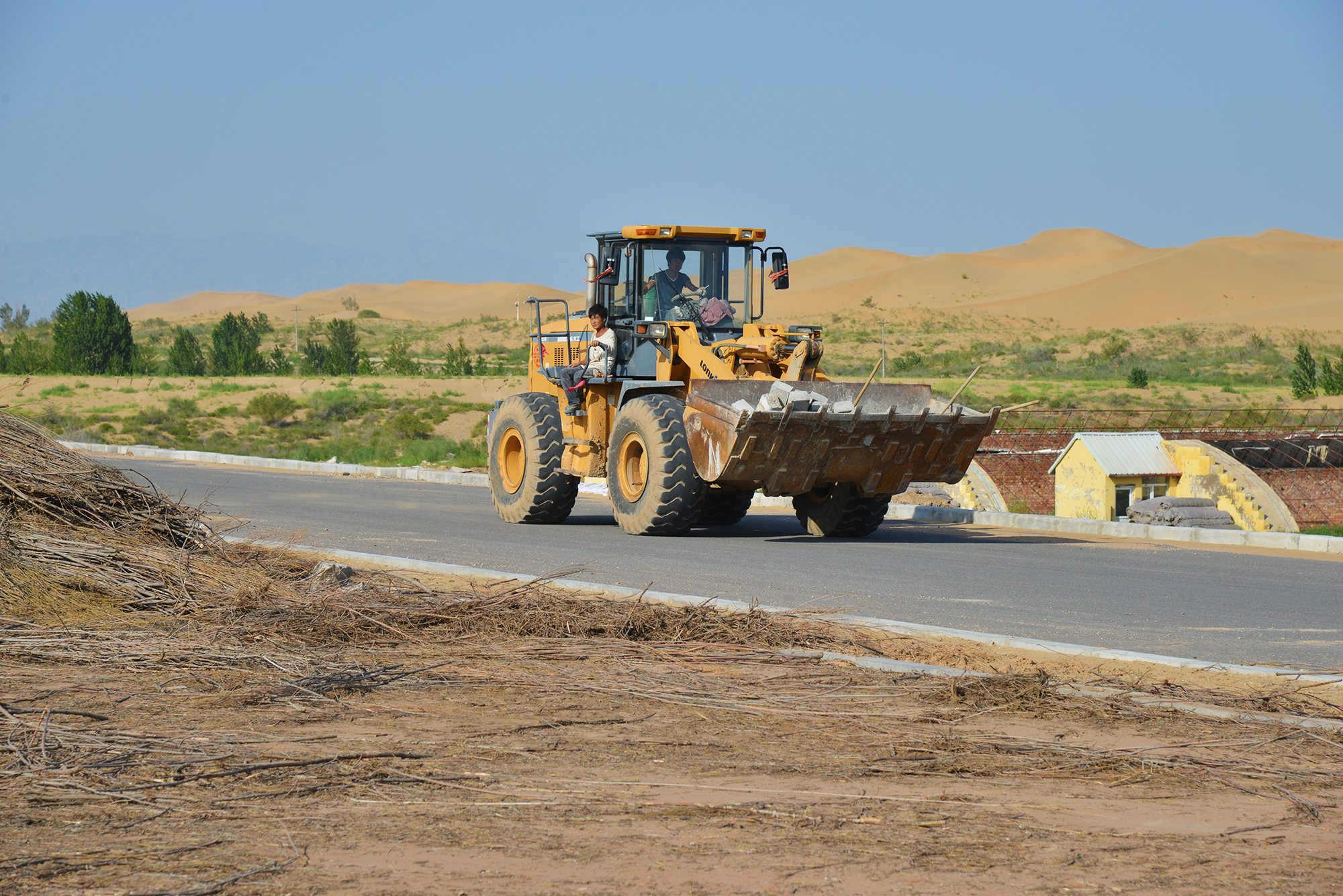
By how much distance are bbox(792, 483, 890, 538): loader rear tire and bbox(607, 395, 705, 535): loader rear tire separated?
183 centimetres

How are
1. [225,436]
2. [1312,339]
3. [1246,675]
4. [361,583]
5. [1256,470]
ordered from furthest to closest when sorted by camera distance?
[1312,339] → [225,436] → [1256,470] → [361,583] → [1246,675]

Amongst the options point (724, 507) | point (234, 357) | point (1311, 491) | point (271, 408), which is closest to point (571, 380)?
point (724, 507)

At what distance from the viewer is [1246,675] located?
8.16 metres

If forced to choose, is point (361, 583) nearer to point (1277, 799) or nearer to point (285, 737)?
point (285, 737)

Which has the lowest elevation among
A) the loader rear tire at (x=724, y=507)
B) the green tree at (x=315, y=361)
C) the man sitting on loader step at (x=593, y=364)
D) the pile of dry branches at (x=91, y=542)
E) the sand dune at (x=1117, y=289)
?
the loader rear tire at (x=724, y=507)

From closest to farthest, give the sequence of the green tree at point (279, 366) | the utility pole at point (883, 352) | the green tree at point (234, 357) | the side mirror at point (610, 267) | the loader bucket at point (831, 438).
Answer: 1. the loader bucket at point (831, 438)
2. the side mirror at point (610, 267)
3. the utility pole at point (883, 352)
4. the green tree at point (234, 357)
5. the green tree at point (279, 366)

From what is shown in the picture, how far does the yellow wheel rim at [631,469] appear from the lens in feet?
53.7

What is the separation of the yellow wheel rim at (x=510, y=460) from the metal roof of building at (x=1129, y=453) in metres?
16.1

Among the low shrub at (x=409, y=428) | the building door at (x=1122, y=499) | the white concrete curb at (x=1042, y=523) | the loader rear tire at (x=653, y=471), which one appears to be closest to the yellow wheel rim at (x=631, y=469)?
the loader rear tire at (x=653, y=471)

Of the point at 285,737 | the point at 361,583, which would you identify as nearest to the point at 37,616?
the point at 361,583

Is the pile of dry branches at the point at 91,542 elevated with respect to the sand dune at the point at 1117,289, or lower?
lower

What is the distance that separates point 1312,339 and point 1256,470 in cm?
8708

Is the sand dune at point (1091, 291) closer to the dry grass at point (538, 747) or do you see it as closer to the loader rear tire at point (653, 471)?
the loader rear tire at point (653, 471)

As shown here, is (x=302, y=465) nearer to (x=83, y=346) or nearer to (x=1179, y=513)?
(x=1179, y=513)
